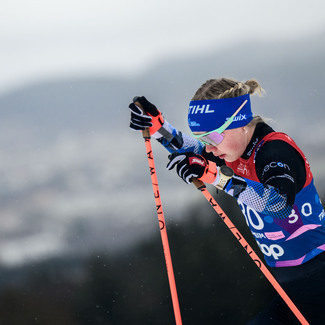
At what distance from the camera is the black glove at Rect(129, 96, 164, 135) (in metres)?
1.83

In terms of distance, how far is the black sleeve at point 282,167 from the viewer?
139cm

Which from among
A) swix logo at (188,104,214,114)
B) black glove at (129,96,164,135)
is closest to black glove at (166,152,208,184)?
swix logo at (188,104,214,114)

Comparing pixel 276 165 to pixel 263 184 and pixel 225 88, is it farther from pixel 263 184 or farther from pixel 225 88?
pixel 225 88

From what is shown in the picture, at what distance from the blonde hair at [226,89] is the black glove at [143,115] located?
24 cm

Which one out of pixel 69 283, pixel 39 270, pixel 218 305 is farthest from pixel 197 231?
pixel 39 270

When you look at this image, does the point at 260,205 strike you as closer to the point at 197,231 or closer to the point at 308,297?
the point at 308,297

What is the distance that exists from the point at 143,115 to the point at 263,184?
69 cm

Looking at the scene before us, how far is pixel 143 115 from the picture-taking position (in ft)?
6.09

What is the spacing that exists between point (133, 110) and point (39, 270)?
380 centimetres

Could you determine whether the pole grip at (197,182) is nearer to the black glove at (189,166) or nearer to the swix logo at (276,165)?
the black glove at (189,166)

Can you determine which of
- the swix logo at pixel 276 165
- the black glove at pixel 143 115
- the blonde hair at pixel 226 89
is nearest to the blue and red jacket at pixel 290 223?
the swix logo at pixel 276 165

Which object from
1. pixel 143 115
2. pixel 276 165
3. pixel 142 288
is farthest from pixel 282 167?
pixel 142 288

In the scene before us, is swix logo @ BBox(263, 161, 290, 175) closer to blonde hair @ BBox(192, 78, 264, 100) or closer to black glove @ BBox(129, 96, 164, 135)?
blonde hair @ BBox(192, 78, 264, 100)

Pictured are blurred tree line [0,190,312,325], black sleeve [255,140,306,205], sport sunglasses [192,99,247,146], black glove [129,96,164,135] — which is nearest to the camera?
black sleeve [255,140,306,205]
